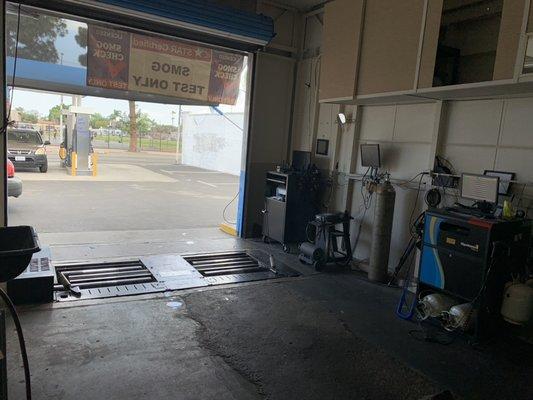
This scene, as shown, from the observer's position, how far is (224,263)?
4527 millimetres

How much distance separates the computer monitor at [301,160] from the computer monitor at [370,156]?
41.0 inches

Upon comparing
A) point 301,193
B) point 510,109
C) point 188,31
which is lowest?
point 301,193

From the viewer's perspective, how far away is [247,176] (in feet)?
19.0

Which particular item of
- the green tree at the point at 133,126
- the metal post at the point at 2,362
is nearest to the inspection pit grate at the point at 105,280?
the metal post at the point at 2,362

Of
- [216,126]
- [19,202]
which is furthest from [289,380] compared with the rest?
[216,126]

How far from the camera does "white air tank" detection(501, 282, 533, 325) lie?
2.80 m

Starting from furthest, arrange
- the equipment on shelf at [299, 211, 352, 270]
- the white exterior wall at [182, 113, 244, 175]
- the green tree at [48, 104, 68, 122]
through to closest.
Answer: the green tree at [48, 104, 68, 122] < the white exterior wall at [182, 113, 244, 175] < the equipment on shelf at [299, 211, 352, 270]

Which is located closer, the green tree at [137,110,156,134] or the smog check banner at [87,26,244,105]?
the smog check banner at [87,26,244,105]

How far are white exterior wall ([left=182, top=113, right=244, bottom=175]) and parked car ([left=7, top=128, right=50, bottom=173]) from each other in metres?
6.19

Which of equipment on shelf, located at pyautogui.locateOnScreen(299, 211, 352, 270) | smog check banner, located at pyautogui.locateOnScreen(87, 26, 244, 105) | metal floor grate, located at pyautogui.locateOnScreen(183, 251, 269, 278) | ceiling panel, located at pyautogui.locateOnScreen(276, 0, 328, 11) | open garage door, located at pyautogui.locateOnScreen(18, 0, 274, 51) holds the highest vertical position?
ceiling panel, located at pyautogui.locateOnScreen(276, 0, 328, 11)

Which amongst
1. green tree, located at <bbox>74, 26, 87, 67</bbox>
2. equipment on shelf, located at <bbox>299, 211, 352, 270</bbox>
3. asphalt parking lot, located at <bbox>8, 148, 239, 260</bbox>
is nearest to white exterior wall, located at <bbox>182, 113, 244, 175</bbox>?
→ asphalt parking lot, located at <bbox>8, 148, 239, 260</bbox>

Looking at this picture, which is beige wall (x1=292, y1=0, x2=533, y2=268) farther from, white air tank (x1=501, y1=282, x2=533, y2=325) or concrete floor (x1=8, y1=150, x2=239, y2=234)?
concrete floor (x1=8, y1=150, x2=239, y2=234)

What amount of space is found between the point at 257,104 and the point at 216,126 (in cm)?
1149

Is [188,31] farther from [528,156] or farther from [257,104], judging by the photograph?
[528,156]
